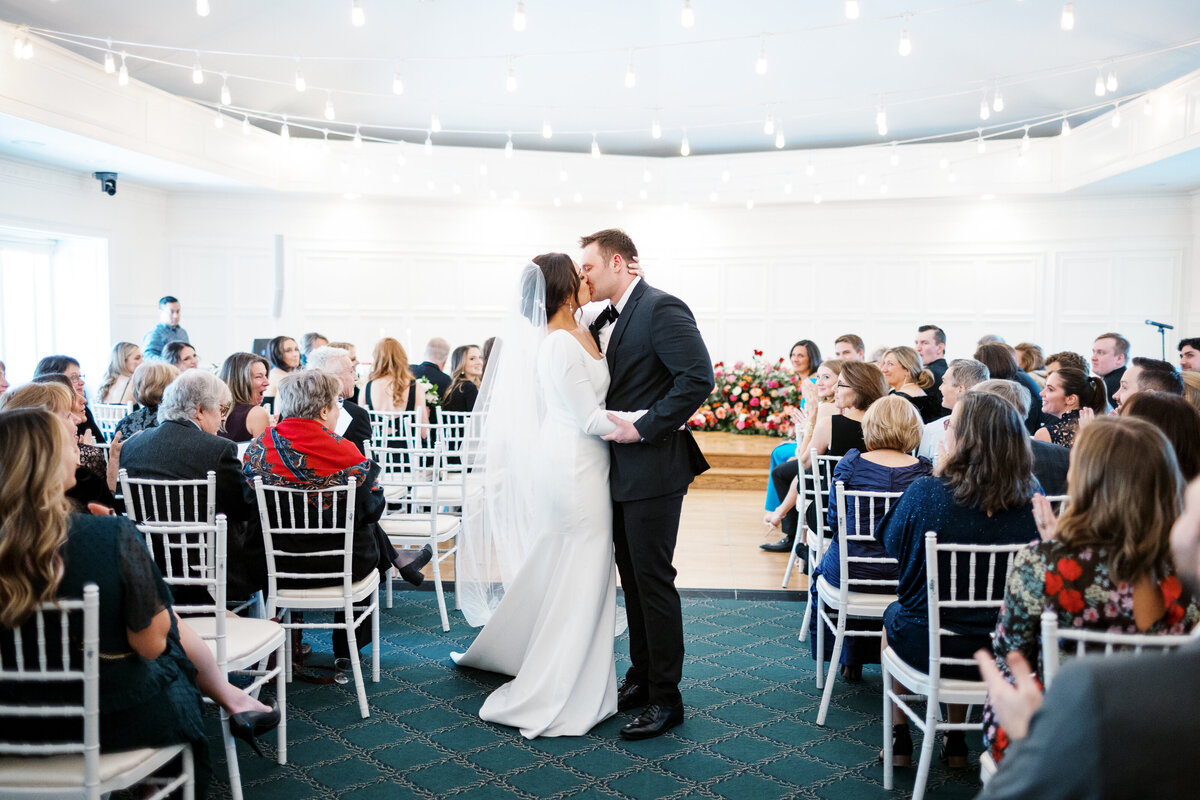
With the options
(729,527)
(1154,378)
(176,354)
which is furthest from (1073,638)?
(176,354)

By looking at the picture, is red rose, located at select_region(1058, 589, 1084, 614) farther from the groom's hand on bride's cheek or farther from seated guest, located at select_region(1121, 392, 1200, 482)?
the groom's hand on bride's cheek

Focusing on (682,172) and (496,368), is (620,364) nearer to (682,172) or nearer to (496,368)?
(496,368)

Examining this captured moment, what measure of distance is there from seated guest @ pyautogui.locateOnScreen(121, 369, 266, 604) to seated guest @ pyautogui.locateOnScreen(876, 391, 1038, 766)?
2538mm

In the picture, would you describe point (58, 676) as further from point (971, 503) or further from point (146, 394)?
point (146, 394)

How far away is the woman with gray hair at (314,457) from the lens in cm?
376

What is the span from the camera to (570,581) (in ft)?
11.9

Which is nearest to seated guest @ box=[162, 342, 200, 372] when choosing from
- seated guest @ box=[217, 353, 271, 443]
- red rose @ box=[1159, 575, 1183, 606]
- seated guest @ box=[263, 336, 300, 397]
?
seated guest @ box=[263, 336, 300, 397]

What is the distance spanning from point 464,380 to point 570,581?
418cm

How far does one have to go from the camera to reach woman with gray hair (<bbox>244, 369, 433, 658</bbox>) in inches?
148

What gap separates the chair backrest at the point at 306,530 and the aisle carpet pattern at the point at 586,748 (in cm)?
56

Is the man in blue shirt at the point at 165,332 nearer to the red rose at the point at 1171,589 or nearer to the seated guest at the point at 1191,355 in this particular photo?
the seated guest at the point at 1191,355

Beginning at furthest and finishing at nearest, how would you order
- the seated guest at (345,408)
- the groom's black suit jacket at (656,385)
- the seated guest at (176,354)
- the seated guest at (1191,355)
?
the seated guest at (1191,355) → the seated guest at (176,354) → the seated guest at (345,408) → the groom's black suit jacket at (656,385)

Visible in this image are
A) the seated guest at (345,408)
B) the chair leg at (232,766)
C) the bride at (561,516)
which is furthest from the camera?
the seated guest at (345,408)

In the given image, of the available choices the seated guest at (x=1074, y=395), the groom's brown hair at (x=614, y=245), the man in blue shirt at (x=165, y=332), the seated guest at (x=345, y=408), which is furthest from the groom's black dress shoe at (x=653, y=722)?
the man in blue shirt at (x=165, y=332)
